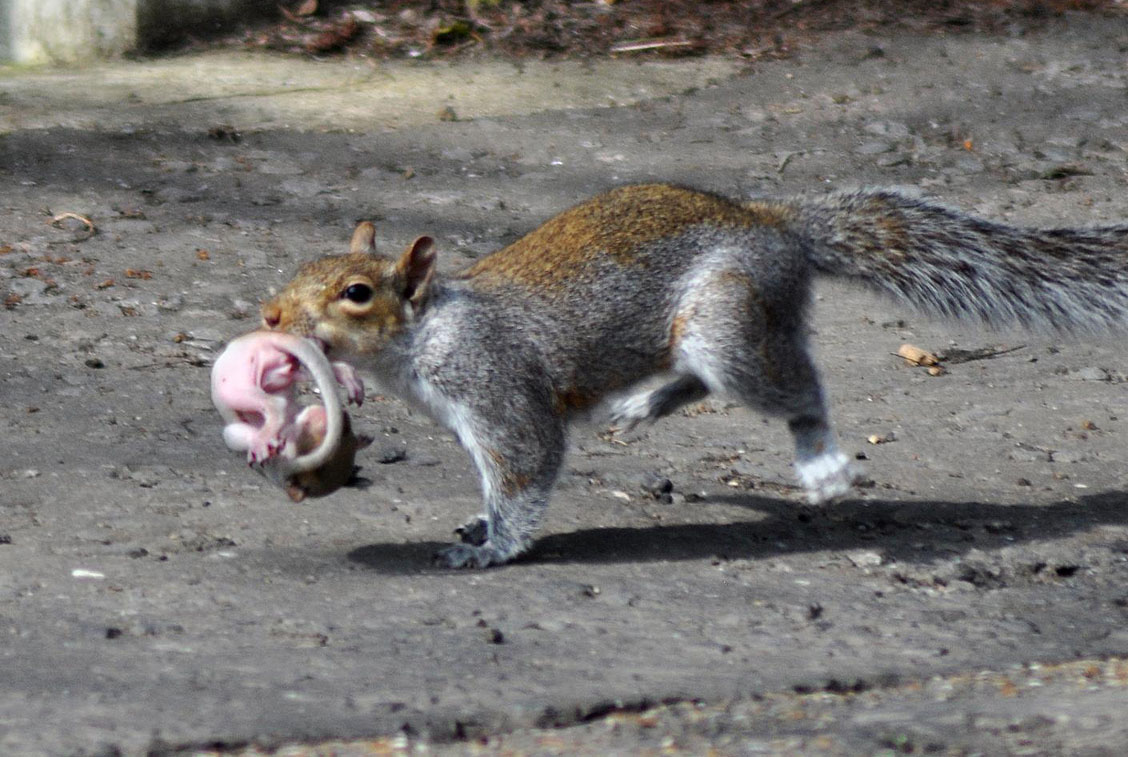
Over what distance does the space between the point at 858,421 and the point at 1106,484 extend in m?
0.81

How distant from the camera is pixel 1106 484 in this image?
4500 millimetres

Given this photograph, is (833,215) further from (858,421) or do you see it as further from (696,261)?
(858,421)

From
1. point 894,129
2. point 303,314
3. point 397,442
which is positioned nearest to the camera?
point 303,314

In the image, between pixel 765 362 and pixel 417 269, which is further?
pixel 765 362

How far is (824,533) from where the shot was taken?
13.7 feet

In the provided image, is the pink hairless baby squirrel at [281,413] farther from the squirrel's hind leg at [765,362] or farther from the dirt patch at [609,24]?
the dirt patch at [609,24]

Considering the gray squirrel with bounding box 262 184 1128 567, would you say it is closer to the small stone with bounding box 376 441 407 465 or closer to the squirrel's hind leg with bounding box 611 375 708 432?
the squirrel's hind leg with bounding box 611 375 708 432

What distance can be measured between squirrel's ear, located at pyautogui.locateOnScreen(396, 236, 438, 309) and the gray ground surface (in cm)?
62

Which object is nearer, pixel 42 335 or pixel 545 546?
pixel 545 546

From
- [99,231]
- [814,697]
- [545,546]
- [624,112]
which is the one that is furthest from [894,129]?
[814,697]

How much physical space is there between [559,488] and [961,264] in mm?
1302

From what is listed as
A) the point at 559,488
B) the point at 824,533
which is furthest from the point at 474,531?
the point at 824,533

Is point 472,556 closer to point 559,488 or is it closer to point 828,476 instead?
point 559,488

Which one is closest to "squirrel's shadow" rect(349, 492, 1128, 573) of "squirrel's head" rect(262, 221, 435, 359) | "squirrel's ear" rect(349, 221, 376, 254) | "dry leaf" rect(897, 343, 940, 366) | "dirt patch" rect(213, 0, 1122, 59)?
"squirrel's head" rect(262, 221, 435, 359)
